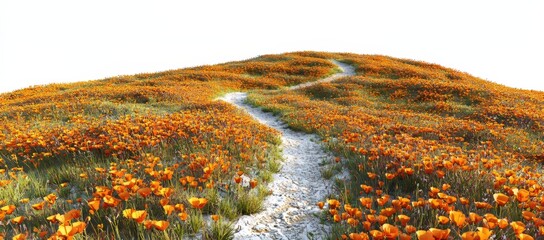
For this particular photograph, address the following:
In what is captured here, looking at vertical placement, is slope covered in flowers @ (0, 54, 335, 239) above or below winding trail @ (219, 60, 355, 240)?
above

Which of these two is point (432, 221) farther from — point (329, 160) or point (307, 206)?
point (329, 160)

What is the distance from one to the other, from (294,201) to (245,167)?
4.45ft

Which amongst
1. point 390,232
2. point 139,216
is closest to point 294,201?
point 390,232

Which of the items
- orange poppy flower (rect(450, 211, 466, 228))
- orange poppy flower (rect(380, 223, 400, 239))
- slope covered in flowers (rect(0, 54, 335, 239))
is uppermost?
orange poppy flower (rect(450, 211, 466, 228))

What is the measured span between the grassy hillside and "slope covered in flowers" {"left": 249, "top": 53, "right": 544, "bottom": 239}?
0.10ft

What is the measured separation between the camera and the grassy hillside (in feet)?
12.4

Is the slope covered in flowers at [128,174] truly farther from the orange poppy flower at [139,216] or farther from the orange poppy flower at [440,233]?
the orange poppy flower at [440,233]

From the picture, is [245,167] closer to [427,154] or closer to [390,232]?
[427,154]

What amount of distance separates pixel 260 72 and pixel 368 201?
32.1m

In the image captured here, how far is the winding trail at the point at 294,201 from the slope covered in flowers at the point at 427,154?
0.42 meters

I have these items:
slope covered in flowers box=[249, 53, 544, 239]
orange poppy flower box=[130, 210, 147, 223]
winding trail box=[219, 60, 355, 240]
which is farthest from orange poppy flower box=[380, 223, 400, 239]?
orange poppy flower box=[130, 210, 147, 223]

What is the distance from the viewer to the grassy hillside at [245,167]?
379cm

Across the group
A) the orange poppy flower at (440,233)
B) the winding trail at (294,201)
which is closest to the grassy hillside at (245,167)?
the orange poppy flower at (440,233)

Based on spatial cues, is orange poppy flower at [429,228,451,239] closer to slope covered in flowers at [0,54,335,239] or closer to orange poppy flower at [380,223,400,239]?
orange poppy flower at [380,223,400,239]
